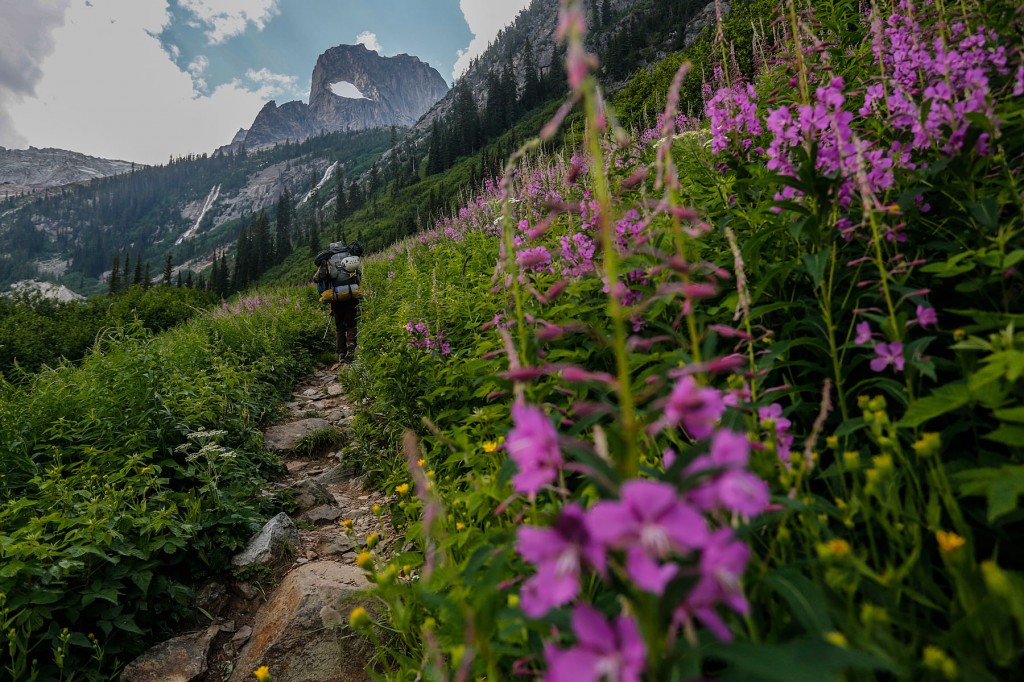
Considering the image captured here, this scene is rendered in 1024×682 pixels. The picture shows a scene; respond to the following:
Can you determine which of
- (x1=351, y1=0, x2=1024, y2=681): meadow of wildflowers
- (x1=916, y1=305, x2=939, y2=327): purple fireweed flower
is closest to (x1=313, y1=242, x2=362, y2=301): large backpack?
(x1=351, y1=0, x2=1024, y2=681): meadow of wildflowers

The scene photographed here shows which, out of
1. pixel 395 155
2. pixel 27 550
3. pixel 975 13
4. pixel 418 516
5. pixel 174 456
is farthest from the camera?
pixel 395 155

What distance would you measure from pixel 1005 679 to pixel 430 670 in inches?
59.8

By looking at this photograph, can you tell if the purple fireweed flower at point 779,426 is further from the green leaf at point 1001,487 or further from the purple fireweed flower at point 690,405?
the purple fireweed flower at point 690,405

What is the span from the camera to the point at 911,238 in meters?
2.24

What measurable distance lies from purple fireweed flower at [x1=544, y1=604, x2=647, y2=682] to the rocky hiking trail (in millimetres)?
1757

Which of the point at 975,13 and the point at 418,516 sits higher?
the point at 975,13

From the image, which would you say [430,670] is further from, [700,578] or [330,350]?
[330,350]

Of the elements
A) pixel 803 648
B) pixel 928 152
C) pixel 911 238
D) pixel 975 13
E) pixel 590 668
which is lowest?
pixel 803 648

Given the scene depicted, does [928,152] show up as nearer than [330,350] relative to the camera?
Yes

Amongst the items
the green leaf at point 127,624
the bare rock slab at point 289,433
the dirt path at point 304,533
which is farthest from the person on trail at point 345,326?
the green leaf at point 127,624

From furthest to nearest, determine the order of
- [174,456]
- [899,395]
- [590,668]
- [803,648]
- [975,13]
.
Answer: [174,456]
[975,13]
[899,395]
[803,648]
[590,668]

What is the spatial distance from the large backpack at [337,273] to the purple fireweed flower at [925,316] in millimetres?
9289

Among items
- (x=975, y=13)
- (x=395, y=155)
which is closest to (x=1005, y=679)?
(x=975, y=13)

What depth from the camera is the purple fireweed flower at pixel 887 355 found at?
5.45ft
